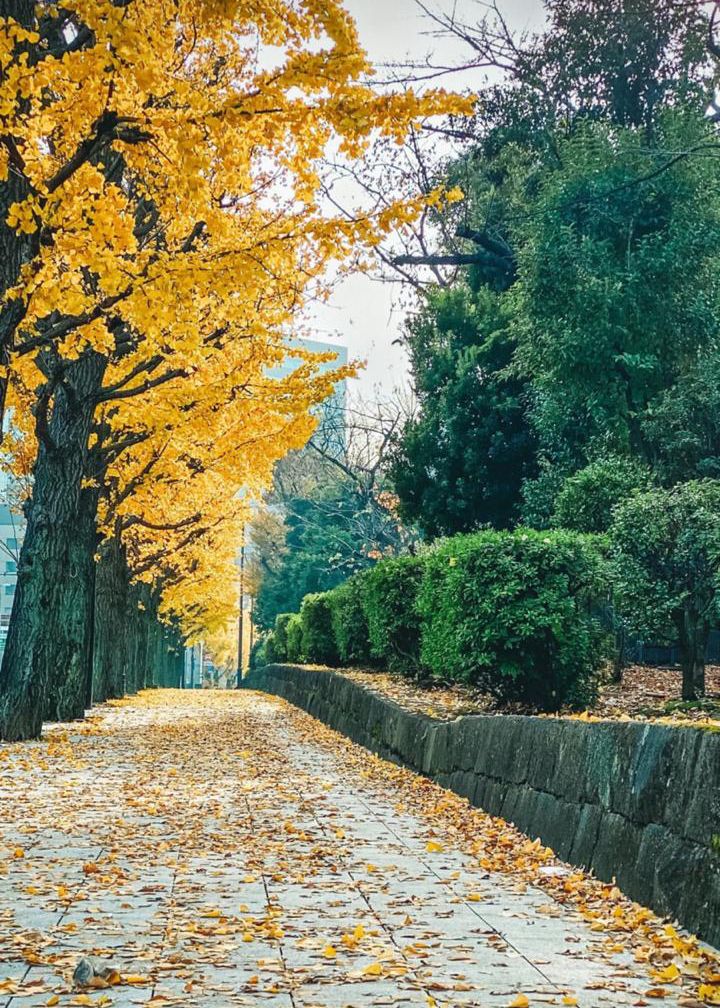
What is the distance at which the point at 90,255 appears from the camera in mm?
8602

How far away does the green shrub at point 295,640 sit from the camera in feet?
97.6

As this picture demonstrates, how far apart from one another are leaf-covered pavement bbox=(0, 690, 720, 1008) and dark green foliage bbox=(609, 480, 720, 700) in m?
3.43

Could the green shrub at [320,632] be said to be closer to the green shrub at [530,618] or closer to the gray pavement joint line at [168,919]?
the green shrub at [530,618]

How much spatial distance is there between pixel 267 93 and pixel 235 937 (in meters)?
5.80

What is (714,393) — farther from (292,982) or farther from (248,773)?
(292,982)

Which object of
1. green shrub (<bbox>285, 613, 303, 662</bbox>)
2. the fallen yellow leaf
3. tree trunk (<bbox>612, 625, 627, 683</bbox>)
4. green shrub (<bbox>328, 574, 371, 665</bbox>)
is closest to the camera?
the fallen yellow leaf

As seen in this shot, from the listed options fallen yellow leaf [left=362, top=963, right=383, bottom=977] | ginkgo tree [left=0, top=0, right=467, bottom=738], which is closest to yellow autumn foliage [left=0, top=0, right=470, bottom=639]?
ginkgo tree [left=0, top=0, right=467, bottom=738]

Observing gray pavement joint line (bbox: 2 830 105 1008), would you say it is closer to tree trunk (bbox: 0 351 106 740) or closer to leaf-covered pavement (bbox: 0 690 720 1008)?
leaf-covered pavement (bbox: 0 690 720 1008)


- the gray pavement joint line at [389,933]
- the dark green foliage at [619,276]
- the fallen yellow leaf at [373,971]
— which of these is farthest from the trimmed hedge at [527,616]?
the dark green foliage at [619,276]

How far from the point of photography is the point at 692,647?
12766 millimetres

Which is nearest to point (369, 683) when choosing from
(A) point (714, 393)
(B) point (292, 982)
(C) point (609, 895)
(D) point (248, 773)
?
(D) point (248, 773)

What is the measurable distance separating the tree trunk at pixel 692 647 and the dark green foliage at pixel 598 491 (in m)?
5.85

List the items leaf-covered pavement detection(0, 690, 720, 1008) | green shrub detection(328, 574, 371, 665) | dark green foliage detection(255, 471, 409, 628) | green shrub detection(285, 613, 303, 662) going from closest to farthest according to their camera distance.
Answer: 1. leaf-covered pavement detection(0, 690, 720, 1008)
2. green shrub detection(328, 574, 371, 665)
3. green shrub detection(285, 613, 303, 662)
4. dark green foliage detection(255, 471, 409, 628)

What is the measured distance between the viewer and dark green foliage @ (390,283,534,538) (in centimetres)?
2611
